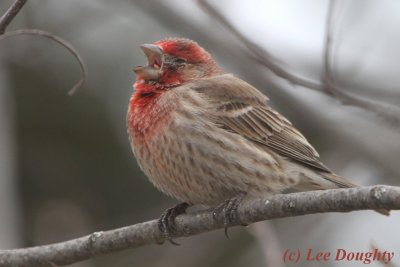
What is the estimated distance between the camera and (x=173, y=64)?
702 cm

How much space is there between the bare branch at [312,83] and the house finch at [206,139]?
3.36 ft

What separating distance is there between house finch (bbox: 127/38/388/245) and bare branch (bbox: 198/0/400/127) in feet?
3.36

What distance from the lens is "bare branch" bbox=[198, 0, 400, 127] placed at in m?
4.74

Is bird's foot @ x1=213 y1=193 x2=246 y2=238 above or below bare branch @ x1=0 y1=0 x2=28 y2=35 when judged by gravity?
below

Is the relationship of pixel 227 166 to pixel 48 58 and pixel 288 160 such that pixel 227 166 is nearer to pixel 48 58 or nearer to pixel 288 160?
pixel 288 160

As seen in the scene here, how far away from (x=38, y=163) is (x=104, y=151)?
3.64 feet

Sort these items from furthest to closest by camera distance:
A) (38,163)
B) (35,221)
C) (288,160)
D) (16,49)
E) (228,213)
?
(38,163)
(35,221)
(16,49)
(288,160)
(228,213)

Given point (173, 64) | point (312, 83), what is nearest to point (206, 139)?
point (173, 64)

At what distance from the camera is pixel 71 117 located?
10.8 m

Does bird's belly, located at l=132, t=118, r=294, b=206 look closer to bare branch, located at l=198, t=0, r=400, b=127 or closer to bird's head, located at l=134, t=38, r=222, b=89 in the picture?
bird's head, located at l=134, t=38, r=222, b=89

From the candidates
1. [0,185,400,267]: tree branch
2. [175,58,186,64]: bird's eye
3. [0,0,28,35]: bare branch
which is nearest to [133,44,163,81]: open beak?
[175,58,186,64]: bird's eye

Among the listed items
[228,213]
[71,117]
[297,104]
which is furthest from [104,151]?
[228,213]

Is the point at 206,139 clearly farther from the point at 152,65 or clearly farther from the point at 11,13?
the point at 11,13

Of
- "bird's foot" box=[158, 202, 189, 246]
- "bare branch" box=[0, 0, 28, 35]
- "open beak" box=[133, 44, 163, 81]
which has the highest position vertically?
"bare branch" box=[0, 0, 28, 35]
